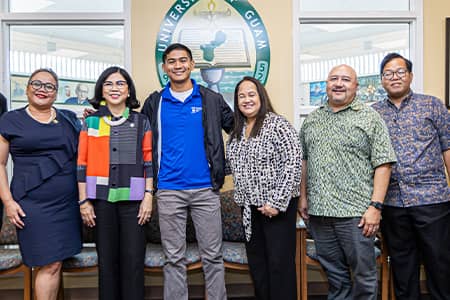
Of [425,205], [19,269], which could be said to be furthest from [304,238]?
[19,269]

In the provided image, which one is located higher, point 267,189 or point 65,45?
point 65,45

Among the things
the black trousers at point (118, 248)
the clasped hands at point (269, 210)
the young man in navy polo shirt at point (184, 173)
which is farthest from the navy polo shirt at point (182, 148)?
the clasped hands at point (269, 210)

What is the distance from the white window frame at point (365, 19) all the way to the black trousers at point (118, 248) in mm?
1575

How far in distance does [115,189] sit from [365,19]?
→ 2363 mm

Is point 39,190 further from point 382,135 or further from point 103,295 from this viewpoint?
point 382,135

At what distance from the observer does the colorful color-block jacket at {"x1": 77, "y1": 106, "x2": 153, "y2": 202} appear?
217 centimetres

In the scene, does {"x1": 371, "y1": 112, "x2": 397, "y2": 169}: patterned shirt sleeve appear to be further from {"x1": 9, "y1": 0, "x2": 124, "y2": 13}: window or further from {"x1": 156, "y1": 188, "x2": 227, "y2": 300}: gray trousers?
{"x1": 9, "y1": 0, "x2": 124, "y2": 13}: window

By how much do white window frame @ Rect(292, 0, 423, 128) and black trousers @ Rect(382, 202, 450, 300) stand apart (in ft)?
3.86

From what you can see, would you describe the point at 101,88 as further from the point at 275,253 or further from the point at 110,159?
the point at 275,253

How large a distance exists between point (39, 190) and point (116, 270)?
593mm

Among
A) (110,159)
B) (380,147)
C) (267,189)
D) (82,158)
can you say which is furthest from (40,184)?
(380,147)

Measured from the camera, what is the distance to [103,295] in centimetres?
220

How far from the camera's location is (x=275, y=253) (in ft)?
7.00

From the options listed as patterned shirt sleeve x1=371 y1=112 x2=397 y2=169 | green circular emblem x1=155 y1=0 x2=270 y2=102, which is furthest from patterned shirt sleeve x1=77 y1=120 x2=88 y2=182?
patterned shirt sleeve x1=371 y1=112 x2=397 y2=169
